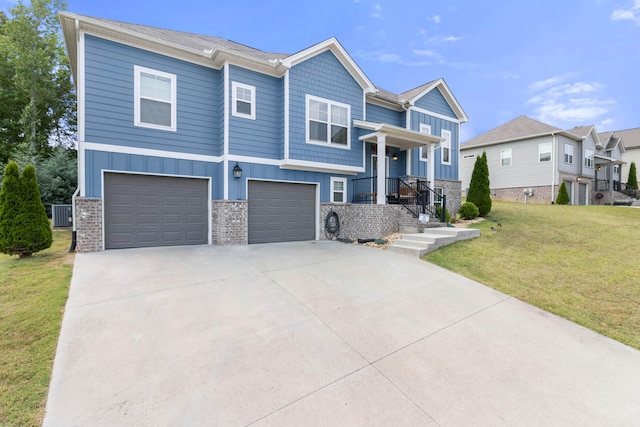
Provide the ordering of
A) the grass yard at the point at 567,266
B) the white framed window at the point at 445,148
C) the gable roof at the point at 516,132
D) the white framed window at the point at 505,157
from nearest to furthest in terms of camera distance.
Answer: the grass yard at the point at 567,266 → the white framed window at the point at 445,148 → the gable roof at the point at 516,132 → the white framed window at the point at 505,157

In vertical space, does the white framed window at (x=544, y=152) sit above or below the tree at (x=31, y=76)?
below

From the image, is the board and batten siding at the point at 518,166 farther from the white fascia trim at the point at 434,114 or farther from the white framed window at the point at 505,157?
the white fascia trim at the point at 434,114

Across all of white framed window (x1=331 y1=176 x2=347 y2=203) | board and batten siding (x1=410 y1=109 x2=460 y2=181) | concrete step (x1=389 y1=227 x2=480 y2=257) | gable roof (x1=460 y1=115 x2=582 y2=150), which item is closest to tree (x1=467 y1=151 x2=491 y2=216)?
board and batten siding (x1=410 y1=109 x2=460 y2=181)

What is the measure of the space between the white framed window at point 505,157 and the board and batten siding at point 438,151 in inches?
401

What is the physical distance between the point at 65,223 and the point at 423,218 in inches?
511

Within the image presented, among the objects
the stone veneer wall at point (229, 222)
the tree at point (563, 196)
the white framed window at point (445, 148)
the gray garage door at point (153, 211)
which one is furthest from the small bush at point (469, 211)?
the tree at point (563, 196)

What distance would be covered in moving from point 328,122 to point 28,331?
9247 mm

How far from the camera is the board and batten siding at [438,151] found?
42.7ft

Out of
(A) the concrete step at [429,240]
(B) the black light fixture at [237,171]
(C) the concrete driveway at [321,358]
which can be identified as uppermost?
(B) the black light fixture at [237,171]

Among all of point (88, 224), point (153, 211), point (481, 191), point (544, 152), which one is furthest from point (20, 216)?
point (544, 152)

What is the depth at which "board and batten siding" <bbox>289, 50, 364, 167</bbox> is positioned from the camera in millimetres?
9680

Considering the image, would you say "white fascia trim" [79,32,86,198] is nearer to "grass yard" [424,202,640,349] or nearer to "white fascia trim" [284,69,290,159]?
"white fascia trim" [284,69,290,159]

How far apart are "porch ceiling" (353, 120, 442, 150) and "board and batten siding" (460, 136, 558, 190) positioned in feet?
39.7

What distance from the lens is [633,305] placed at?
4781 mm
